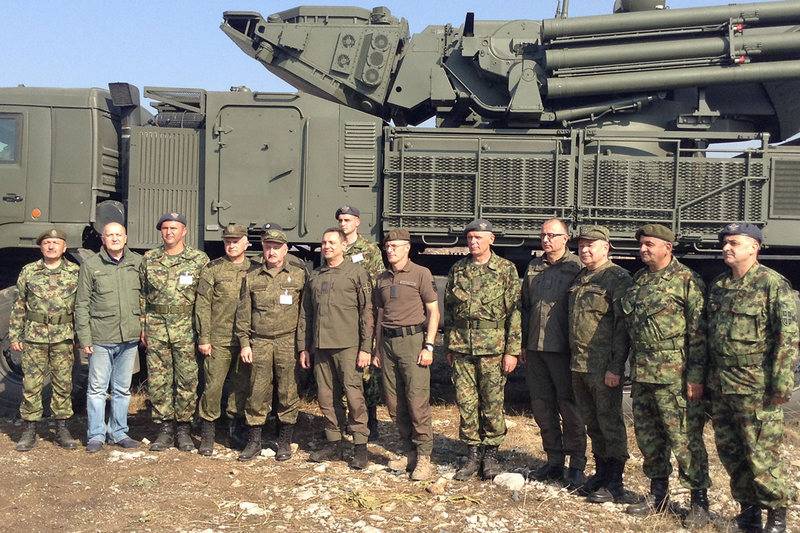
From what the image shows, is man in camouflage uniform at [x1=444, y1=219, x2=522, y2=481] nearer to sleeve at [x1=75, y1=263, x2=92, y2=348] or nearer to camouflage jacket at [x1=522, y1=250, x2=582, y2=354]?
camouflage jacket at [x1=522, y1=250, x2=582, y2=354]

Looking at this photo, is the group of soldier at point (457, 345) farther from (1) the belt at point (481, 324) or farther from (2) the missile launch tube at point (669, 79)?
(2) the missile launch tube at point (669, 79)

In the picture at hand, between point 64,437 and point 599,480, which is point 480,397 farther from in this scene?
point 64,437

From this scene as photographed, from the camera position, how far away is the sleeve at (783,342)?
12.5 feet

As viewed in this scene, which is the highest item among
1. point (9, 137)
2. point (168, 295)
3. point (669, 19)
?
point (669, 19)

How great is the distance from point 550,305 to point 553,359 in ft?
1.18

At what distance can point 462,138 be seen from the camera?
6.48 meters

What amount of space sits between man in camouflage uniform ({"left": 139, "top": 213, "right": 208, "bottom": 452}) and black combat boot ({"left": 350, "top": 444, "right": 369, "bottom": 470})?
133 centimetres

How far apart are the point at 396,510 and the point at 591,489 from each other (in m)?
1.28

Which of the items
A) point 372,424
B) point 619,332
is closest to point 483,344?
point 619,332

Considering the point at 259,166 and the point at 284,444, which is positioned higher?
the point at 259,166

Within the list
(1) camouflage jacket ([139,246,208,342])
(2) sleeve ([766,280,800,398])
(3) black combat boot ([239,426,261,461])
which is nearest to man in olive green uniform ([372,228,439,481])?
(3) black combat boot ([239,426,261,461])

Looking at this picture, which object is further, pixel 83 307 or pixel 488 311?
pixel 83 307

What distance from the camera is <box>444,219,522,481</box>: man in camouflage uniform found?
4.91 m

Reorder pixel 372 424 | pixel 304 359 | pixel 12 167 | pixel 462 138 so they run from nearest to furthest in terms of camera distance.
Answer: pixel 304 359, pixel 372 424, pixel 462 138, pixel 12 167
